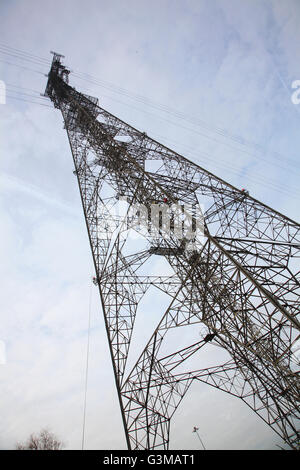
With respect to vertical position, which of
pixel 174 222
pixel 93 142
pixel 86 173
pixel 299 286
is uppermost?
pixel 93 142

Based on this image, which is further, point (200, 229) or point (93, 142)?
point (93, 142)

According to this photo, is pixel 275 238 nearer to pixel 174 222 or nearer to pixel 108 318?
pixel 174 222

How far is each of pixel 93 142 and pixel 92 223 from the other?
5515 mm

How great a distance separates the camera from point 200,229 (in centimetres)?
906

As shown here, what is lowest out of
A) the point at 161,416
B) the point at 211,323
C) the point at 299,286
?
the point at 161,416

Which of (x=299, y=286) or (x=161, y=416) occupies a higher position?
(x=299, y=286)

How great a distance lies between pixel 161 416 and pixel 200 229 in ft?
26.2

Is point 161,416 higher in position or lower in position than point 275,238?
lower

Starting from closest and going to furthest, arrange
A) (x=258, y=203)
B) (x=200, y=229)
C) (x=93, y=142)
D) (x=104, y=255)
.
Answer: (x=200, y=229)
(x=258, y=203)
(x=104, y=255)
(x=93, y=142)

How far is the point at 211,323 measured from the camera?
9.38 m
